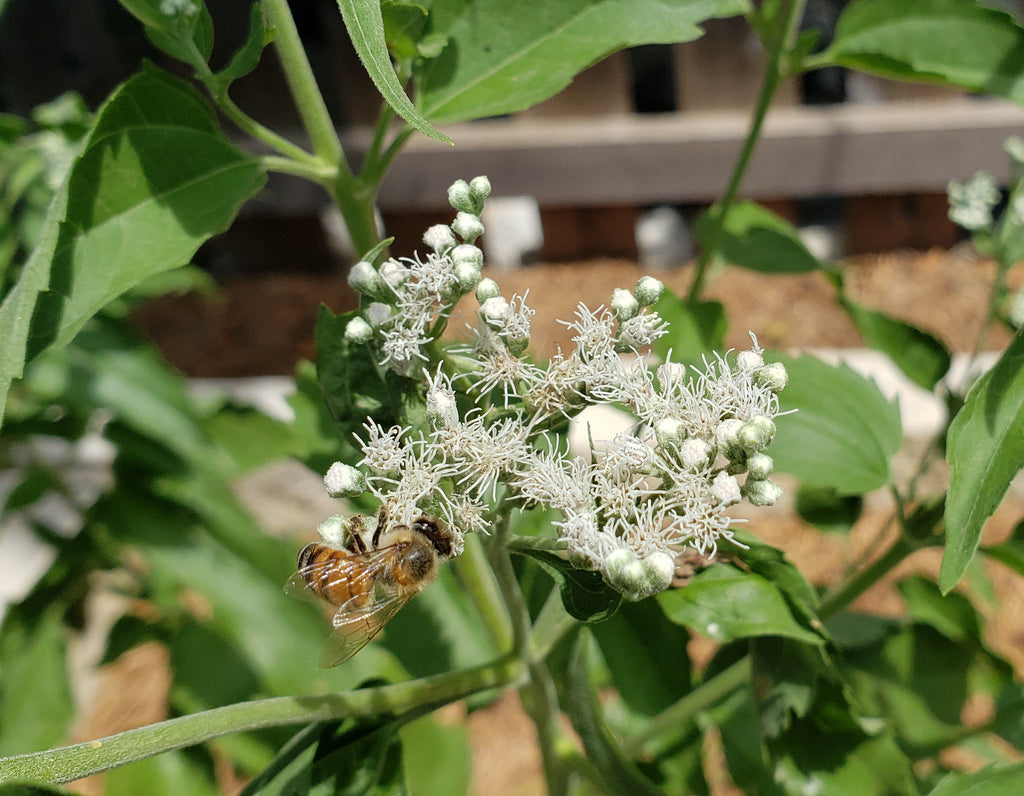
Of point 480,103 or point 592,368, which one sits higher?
point 480,103

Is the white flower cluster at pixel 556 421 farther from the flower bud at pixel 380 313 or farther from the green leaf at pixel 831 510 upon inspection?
the green leaf at pixel 831 510

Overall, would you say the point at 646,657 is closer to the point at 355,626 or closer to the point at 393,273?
the point at 355,626

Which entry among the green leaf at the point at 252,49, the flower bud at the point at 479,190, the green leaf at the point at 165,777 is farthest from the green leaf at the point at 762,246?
the green leaf at the point at 165,777

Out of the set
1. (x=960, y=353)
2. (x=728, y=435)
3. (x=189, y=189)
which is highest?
(x=189, y=189)

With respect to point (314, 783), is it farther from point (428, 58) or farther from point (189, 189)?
point (428, 58)

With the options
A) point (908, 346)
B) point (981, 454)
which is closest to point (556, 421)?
point (981, 454)

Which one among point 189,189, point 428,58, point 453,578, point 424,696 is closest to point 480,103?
point 428,58

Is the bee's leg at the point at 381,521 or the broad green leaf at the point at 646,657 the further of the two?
the broad green leaf at the point at 646,657
